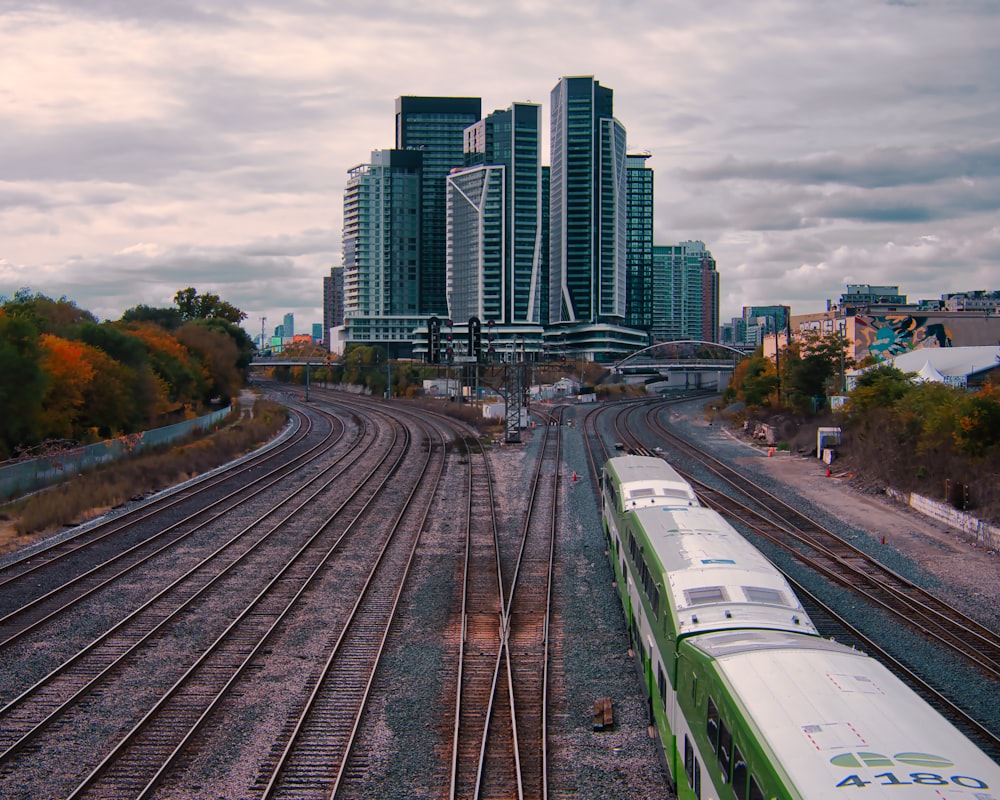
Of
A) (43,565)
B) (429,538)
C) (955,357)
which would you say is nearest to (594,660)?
(429,538)

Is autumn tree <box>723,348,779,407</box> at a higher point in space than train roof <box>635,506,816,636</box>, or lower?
higher

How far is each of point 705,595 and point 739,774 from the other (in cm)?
329

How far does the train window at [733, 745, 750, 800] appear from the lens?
6.89 meters

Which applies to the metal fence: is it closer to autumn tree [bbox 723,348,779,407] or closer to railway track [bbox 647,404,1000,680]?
railway track [bbox 647,404,1000,680]

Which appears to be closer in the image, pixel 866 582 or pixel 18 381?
pixel 866 582

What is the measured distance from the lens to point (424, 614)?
17.3 m

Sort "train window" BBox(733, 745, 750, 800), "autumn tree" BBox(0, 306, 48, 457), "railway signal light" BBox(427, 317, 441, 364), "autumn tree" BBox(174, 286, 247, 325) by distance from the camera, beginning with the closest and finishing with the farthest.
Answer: "train window" BBox(733, 745, 750, 800) → "autumn tree" BBox(0, 306, 48, 457) → "railway signal light" BBox(427, 317, 441, 364) → "autumn tree" BBox(174, 286, 247, 325)

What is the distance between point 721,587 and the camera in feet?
33.8

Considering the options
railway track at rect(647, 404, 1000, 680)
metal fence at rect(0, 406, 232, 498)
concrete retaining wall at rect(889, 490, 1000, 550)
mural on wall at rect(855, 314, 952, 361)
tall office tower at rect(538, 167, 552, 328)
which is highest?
tall office tower at rect(538, 167, 552, 328)

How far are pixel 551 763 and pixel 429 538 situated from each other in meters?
13.5

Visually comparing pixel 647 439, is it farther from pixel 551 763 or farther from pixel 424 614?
pixel 551 763

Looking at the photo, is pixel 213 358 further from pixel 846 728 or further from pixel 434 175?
pixel 434 175

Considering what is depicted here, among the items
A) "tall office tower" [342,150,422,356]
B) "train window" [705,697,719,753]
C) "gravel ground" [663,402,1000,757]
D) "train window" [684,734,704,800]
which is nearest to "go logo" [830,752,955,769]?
"train window" [705,697,719,753]

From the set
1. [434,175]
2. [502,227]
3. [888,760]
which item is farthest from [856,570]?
[434,175]
